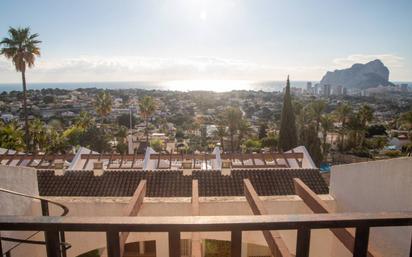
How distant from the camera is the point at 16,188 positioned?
5.27 meters

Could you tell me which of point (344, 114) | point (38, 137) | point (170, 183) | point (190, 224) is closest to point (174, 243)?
point (190, 224)

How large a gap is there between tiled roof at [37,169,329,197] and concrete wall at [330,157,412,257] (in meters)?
3.37

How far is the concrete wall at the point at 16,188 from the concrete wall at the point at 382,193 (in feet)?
18.7

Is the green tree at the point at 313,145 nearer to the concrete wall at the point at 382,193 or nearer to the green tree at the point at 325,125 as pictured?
the green tree at the point at 325,125

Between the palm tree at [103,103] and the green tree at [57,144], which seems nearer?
the green tree at [57,144]

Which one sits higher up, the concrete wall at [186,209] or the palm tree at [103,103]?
the palm tree at [103,103]

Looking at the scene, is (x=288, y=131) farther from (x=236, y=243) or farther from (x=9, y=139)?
(x=236, y=243)

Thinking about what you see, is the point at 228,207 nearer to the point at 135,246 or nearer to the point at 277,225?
the point at 277,225

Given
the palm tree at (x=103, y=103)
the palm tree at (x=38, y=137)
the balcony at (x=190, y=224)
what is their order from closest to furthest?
the balcony at (x=190, y=224) → the palm tree at (x=38, y=137) → the palm tree at (x=103, y=103)

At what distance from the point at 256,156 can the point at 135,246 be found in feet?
19.7

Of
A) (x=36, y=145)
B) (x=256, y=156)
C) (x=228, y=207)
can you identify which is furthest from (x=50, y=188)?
(x=36, y=145)

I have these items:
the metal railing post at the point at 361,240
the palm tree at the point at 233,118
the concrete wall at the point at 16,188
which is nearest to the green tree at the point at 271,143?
the palm tree at the point at 233,118

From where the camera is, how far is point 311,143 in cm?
2680

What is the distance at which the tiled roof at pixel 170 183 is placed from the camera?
902cm
